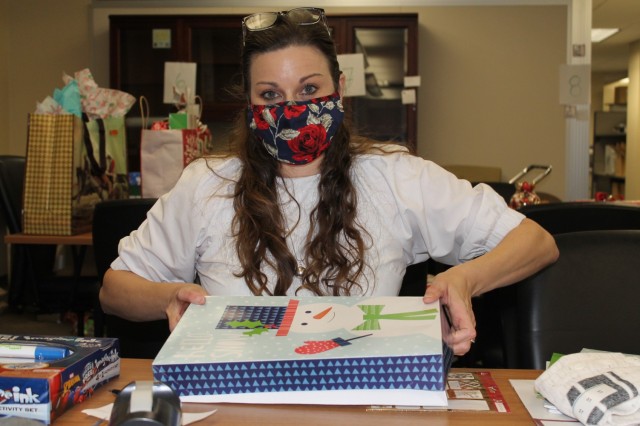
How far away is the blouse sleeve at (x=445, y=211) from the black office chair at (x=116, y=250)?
2.98 feet

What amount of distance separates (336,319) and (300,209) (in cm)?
48

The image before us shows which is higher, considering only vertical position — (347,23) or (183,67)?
(347,23)

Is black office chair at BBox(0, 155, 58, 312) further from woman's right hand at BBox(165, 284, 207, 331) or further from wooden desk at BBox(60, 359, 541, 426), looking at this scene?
wooden desk at BBox(60, 359, 541, 426)

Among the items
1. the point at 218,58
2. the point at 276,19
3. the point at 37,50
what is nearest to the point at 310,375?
the point at 276,19

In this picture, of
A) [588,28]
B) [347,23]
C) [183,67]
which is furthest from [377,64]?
[183,67]

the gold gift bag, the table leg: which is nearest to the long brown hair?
the gold gift bag

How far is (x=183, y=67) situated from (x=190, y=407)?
2882 mm

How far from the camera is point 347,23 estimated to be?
5059 millimetres

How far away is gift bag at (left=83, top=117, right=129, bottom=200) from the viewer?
2994 millimetres

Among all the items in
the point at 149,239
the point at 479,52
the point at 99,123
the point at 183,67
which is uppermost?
the point at 479,52

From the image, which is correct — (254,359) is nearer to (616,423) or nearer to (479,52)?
(616,423)

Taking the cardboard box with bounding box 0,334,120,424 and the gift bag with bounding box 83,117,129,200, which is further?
the gift bag with bounding box 83,117,129,200

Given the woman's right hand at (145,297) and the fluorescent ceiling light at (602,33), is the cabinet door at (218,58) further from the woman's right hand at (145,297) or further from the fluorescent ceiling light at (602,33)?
the fluorescent ceiling light at (602,33)

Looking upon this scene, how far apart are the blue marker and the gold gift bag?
1914mm
